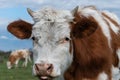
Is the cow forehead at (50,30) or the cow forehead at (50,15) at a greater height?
the cow forehead at (50,15)

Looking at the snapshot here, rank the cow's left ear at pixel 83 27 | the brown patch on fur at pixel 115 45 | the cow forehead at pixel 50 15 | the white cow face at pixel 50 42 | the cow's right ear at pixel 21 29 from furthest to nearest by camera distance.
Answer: the brown patch on fur at pixel 115 45
the cow's right ear at pixel 21 29
the cow's left ear at pixel 83 27
the cow forehead at pixel 50 15
the white cow face at pixel 50 42

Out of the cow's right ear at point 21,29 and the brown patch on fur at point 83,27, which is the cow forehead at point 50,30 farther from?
the cow's right ear at point 21,29

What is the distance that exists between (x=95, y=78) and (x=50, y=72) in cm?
199

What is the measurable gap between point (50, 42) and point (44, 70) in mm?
601

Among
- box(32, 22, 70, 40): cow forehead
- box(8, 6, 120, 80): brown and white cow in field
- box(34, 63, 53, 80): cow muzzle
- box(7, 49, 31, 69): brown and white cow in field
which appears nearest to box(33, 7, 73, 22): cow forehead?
box(8, 6, 120, 80): brown and white cow in field

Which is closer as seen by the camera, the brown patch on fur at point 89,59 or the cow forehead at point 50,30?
the cow forehead at point 50,30

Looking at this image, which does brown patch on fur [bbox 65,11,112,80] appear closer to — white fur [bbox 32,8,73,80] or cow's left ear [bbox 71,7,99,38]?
cow's left ear [bbox 71,7,99,38]

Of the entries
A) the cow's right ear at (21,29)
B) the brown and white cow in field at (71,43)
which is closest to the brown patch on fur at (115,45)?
the brown and white cow in field at (71,43)

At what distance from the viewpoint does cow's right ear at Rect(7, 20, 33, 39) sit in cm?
990

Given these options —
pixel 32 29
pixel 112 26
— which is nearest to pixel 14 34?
pixel 32 29

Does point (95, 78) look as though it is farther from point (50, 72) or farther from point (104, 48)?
point (50, 72)

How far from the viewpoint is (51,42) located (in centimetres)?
880

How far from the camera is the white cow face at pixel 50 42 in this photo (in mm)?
8500

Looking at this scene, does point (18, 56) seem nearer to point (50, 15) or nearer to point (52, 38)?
point (50, 15)
